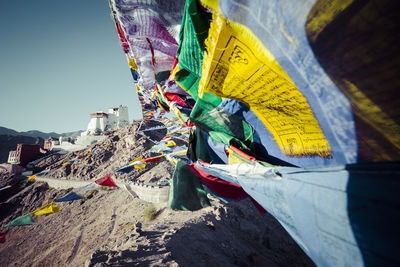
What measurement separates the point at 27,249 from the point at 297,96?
15956 millimetres

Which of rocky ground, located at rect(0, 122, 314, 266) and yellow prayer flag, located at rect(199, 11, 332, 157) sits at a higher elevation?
yellow prayer flag, located at rect(199, 11, 332, 157)

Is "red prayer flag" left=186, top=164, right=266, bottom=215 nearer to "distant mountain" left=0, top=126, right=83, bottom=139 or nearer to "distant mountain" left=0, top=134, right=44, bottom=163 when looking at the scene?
"distant mountain" left=0, top=134, right=44, bottom=163

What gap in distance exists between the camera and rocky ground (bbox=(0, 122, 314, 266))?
3.63 metres

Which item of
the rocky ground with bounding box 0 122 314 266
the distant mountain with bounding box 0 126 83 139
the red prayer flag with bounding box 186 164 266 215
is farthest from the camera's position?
the distant mountain with bounding box 0 126 83 139

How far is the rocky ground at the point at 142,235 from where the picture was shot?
11.9 ft

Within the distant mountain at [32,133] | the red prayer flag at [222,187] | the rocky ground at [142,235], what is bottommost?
the rocky ground at [142,235]

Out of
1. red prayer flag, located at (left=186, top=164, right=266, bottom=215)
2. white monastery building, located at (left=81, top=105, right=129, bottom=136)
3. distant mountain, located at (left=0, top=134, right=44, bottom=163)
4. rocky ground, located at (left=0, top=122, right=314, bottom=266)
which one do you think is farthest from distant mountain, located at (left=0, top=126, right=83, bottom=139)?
red prayer flag, located at (left=186, top=164, right=266, bottom=215)

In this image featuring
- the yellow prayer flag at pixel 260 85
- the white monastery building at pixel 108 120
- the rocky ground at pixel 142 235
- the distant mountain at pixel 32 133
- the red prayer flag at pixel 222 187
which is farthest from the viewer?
the distant mountain at pixel 32 133

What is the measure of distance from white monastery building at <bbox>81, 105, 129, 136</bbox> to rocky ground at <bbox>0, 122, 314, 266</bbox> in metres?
24.5

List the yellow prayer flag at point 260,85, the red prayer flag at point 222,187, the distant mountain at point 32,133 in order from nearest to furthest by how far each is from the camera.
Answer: the yellow prayer flag at point 260,85, the red prayer flag at point 222,187, the distant mountain at point 32,133

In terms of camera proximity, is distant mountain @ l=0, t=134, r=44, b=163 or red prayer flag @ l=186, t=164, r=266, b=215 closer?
red prayer flag @ l=186, t=164, r=266, b=215

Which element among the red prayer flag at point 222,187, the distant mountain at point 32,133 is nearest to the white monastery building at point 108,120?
the distant mountain at point 32,133

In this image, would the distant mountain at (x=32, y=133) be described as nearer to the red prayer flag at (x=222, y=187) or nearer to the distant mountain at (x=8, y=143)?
the distant mountain at (x=8, y=143)

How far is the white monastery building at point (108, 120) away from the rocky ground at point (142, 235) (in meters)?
24.5
